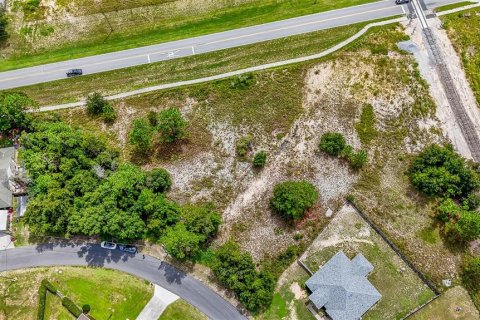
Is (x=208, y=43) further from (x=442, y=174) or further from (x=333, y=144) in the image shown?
(x=442, y=174)

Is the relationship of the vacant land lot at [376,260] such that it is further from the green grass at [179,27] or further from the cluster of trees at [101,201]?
the green grass at [179,27]

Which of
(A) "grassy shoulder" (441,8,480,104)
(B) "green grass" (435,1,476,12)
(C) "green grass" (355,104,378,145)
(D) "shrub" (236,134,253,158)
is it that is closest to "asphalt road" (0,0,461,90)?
(B) "green grass" (435,1,476,12)

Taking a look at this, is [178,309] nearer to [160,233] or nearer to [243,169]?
[160,233]

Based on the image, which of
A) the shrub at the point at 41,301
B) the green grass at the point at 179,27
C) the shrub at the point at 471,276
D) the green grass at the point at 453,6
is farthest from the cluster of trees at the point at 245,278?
the green grass at the point at 453,6

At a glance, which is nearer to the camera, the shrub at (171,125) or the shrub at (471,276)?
the shrub at (471,276)

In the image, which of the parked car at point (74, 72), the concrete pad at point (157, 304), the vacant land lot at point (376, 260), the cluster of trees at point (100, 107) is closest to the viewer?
the vacant land lot at point (376, 260)

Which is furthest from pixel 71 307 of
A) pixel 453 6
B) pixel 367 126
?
pixel 453 6
